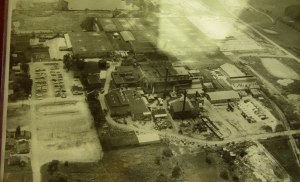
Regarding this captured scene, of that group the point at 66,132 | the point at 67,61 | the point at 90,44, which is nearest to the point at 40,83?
the point at 67,61

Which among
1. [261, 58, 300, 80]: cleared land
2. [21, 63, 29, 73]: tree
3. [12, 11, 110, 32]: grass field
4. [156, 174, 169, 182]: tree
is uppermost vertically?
[12, 11, 110, 32]: grass field

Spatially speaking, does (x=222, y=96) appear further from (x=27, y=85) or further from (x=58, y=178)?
(x=27, y=85)

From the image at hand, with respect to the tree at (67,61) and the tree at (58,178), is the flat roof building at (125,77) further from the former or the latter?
the tree at (58,178)

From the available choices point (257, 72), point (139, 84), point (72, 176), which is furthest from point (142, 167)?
point (257, 72)

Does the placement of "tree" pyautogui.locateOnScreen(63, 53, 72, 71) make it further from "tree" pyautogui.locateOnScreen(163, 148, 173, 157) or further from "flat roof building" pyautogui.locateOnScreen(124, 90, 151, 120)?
"tree" pyautogui.locateOnScreen(163, 148, 173, 157)

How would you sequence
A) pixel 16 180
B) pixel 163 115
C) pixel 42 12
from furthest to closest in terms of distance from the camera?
pixel 42 12, pixel 163 115, pixel 16 180

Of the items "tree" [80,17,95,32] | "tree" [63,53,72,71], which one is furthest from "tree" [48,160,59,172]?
"tree" [80,17,95,32]

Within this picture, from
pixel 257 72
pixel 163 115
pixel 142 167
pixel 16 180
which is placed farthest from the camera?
pixel 257 72

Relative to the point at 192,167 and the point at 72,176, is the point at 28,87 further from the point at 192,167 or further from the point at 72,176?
the point at 192,167
